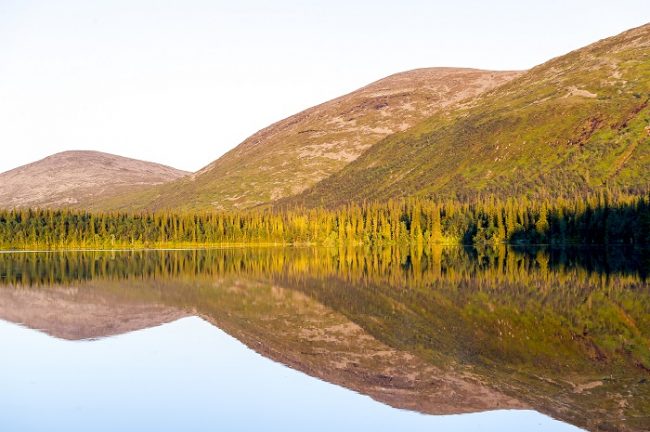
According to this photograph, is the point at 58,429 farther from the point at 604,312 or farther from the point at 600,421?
the point at 604,312

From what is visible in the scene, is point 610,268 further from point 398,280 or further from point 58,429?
point 58,429

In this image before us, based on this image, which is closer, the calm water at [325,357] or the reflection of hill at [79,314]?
the calm water at [325,357]

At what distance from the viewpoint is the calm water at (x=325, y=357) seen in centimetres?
2773

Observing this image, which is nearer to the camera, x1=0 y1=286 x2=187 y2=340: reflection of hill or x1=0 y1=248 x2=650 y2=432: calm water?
x1=0 y1=248 x2=650 y2=432: calm water

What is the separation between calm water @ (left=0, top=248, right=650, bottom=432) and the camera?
27734mm

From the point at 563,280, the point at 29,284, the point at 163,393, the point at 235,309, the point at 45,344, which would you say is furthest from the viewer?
the point at 29,284

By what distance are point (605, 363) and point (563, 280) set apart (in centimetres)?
4265

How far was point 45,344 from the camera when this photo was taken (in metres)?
44.4

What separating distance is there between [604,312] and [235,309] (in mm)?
27109

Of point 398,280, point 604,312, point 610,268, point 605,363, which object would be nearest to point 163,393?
point 605,363

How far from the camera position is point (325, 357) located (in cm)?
3834

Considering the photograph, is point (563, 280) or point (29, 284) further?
point (29, 284)

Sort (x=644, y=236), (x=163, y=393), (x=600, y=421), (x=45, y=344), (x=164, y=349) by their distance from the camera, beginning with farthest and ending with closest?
(x=644, y=236), (x=45, y=344), (x=164, y=349), (x=163, y=393), (x=600, y=421)

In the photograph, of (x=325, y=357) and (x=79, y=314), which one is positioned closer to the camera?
(x=325, y=357)
